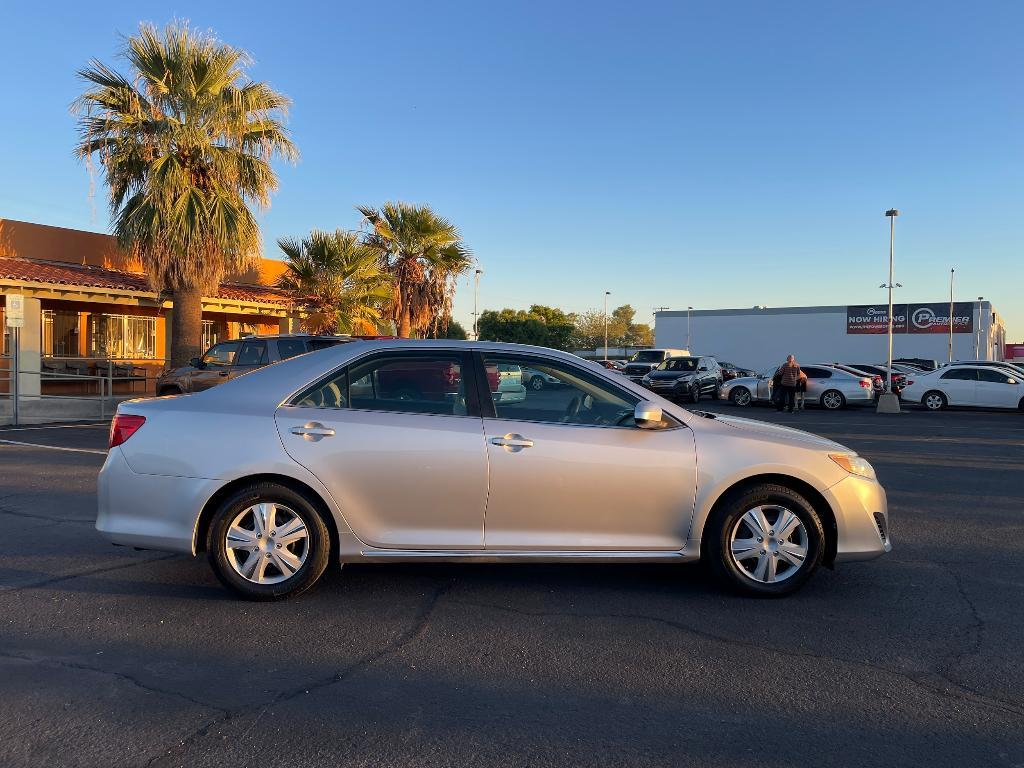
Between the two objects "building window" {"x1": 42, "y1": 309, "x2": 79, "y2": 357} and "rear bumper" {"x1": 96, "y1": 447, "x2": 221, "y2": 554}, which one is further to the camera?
"building window" {"x1": 42, "y1": 309, "x2": 79, "y2": 357}

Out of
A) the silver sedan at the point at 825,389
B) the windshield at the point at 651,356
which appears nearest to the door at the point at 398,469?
the silver sedan at the point at 825,389

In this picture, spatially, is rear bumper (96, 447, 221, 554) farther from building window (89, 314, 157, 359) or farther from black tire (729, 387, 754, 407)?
black tire (729, 387, 754, 407)

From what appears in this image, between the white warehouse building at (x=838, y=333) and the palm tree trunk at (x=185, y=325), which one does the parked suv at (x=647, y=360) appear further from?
the white warehouse building at (x=838, y=333)

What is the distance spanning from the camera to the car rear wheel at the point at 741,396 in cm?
2459

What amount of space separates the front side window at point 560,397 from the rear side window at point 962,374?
72.2 ft

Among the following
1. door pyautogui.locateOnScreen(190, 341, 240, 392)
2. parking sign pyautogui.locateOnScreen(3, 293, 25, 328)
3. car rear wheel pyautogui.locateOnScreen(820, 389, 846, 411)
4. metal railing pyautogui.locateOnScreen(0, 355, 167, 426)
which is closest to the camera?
door pyautogui.locateOnScreen(190, 341, 240, 392)

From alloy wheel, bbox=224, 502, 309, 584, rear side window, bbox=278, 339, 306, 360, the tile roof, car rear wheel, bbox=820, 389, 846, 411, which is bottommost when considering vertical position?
alloy wheel, bbox=224, 502, 309, 584

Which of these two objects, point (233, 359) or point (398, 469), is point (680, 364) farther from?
point (398, 469)

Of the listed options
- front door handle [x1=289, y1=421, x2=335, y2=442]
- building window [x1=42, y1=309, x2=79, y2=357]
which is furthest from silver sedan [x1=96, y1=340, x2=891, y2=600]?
building window [x1=42, y1=309, x2=79, y2=357]

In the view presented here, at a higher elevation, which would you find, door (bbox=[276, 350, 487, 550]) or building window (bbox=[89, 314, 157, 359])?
building window (bbox=[89, 314, 157, 359])

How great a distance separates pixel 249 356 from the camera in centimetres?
1480

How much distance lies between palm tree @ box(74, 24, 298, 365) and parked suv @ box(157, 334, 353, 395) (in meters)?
3.16

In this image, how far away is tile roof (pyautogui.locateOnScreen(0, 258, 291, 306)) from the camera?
1794 cm

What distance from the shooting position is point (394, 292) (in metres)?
25.5
